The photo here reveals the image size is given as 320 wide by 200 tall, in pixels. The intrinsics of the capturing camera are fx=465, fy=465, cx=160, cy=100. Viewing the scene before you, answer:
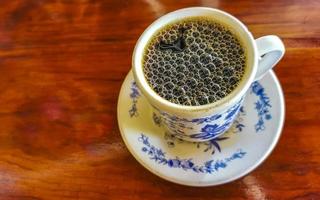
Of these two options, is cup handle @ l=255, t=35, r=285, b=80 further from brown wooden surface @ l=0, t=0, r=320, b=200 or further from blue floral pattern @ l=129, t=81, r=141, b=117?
blue floral pattern @ l=129, t=81, r=141, b=117

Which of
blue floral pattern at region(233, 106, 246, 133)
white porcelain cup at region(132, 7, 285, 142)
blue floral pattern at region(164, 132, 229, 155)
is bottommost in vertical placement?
blue floral pattern at region(164, 132, 229, 155)

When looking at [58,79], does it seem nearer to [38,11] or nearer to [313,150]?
[38,11]

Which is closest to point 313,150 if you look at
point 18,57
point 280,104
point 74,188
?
point 280,104

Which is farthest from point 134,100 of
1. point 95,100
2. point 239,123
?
point 239,123

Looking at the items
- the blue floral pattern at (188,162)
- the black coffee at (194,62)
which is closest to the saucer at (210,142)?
the blue floral pattern at (188,162)

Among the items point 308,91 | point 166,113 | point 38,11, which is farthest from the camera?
point 38,11

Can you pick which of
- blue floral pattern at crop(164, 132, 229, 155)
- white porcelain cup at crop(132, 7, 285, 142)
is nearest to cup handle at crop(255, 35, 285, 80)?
white porcelain cup at crop(132, 7, 285, 142)

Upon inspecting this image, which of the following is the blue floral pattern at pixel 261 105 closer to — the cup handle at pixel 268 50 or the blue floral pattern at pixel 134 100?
the cup handle at pixel 268 50
